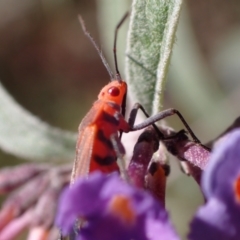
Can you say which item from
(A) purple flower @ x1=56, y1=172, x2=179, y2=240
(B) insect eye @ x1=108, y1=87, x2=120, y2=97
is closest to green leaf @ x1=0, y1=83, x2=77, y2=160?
(B) insect eye @ x1=108, y1=87, x2=120, y2=97

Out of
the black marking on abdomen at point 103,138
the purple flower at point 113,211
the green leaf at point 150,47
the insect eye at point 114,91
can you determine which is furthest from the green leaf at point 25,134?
the purple flower at point 113,211

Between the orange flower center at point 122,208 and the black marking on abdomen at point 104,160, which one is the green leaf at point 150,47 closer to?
the black marking on abdomen at point 104,160

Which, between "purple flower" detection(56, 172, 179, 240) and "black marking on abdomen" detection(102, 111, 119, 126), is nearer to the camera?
"purple flower" detection(56, 172, 179, 240)

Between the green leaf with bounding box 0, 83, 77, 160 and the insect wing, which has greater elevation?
the insect wing

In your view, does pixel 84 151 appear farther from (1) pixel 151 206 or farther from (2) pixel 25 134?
(2) pixel 25 134

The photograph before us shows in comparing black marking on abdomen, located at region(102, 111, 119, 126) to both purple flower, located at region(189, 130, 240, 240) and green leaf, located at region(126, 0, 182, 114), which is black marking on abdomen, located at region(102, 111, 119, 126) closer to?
green leaf, located at region(126, 0, 182, 114)

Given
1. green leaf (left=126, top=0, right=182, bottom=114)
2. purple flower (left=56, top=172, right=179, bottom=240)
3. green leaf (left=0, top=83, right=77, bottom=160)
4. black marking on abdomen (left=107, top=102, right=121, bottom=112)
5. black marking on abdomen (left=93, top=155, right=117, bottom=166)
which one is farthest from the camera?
green leaf (left=0, top=83, right=77, bottom=160)
